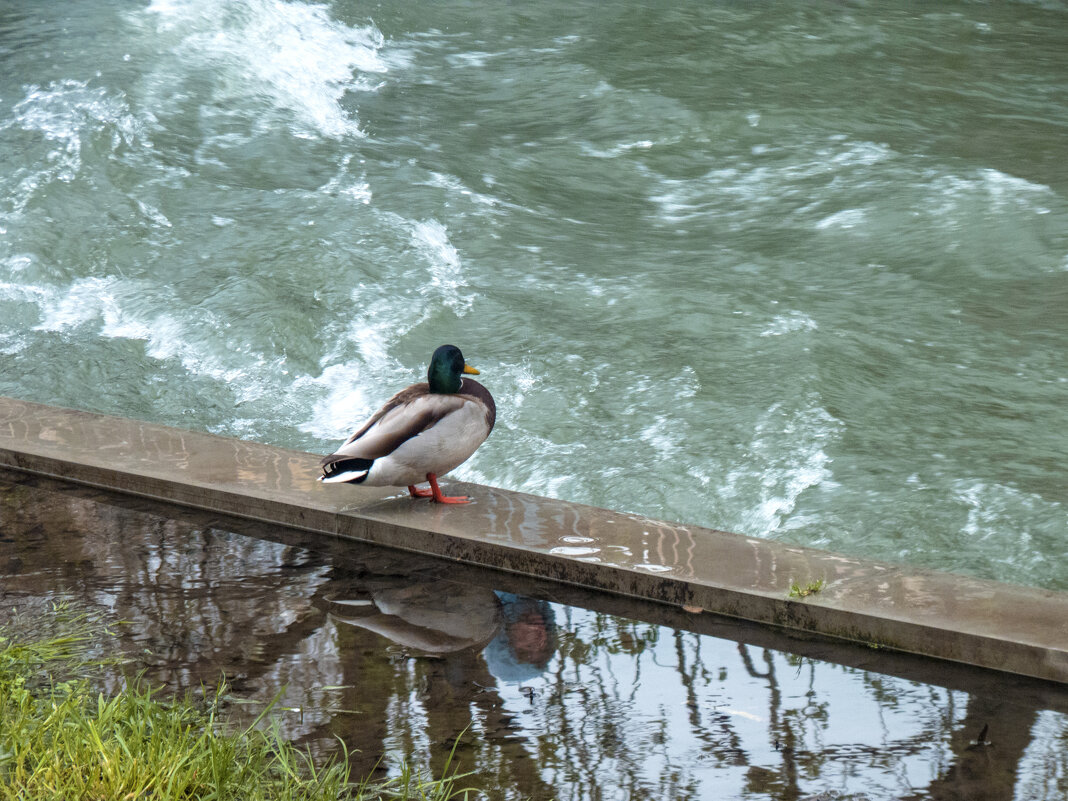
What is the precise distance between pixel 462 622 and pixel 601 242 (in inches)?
270

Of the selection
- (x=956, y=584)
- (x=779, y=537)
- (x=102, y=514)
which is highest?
(x=956, y=584)

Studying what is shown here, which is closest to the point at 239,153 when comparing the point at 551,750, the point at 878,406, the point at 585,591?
the point at 878,406

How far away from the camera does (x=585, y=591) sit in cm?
429

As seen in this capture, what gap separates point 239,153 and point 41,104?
2.23 meters

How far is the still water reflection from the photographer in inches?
123

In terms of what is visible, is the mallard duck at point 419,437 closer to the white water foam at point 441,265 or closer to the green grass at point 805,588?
the green grass at point 805,588

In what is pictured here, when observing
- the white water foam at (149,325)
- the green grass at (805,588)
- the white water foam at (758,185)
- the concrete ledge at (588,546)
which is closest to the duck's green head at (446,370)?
the concrete ledge at (588,546)

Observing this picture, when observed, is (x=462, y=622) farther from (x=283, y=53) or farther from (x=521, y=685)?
(x=283, y=53)

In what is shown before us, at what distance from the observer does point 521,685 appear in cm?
359

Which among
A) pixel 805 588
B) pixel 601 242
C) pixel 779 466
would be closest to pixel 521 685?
pixel 805 588

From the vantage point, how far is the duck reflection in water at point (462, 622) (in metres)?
3.79

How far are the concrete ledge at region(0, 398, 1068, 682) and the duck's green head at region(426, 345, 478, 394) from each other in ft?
1.56

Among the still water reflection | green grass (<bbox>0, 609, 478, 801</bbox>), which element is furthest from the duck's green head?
green grass (<bbox>0, 609, 478, 801</bbox>)

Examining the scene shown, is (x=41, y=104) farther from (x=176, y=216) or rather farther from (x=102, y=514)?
(x=102, y=514)
